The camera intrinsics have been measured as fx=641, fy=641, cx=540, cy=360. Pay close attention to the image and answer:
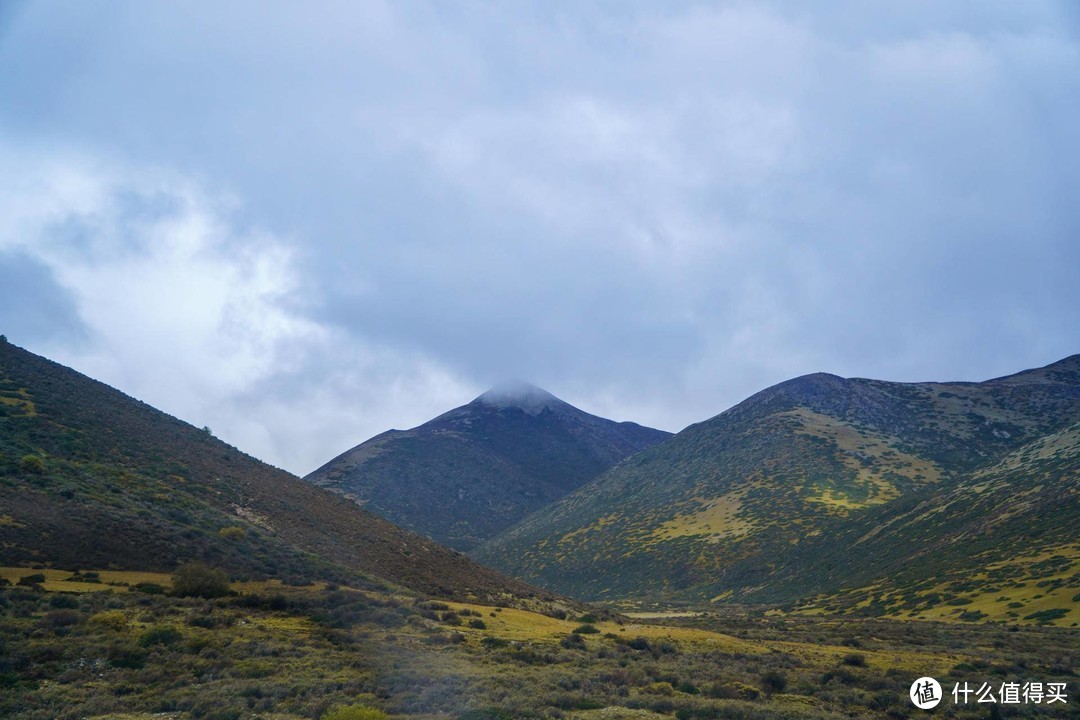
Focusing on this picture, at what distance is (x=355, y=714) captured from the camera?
1188 cm

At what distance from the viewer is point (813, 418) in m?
98.7

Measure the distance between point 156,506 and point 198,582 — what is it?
9737 mm

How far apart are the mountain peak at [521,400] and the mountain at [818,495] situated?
69.2m

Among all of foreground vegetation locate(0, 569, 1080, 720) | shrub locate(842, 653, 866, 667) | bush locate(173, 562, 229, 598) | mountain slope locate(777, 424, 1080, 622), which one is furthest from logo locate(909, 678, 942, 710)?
bush locate(173, 562, 229, 598)

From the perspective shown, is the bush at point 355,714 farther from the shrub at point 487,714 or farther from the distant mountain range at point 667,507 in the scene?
the distant mountain range at point 667,507

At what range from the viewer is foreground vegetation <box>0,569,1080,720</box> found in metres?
13.5

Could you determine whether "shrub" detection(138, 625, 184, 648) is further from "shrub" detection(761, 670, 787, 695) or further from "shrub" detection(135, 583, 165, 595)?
"shrub" detection(761, 670, 787, 695)

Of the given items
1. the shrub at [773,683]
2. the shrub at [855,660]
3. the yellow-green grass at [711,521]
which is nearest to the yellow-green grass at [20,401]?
the shrub at [773,683]

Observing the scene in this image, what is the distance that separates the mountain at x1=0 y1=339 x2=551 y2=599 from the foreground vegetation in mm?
2704

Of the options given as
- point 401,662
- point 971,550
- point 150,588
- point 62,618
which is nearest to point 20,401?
point 150,588

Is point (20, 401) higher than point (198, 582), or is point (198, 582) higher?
point (20, 401)

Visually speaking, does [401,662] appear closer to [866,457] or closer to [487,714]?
[487,714]

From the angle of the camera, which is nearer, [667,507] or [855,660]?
[855,660]

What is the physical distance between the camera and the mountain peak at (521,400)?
613ft
